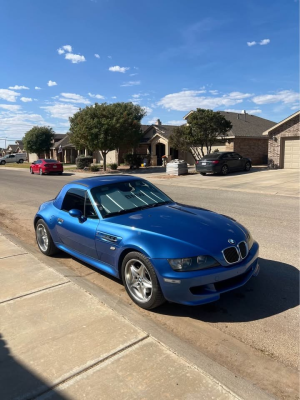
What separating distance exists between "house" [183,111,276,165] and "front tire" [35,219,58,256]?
2252 centimetres

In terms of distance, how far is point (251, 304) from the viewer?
3621 millimetres

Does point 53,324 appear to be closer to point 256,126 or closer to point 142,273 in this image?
point 142,273

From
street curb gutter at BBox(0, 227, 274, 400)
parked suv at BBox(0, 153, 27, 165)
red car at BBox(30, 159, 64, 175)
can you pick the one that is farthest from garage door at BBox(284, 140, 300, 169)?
parked suv at BBox(0, 153, 27, 165)

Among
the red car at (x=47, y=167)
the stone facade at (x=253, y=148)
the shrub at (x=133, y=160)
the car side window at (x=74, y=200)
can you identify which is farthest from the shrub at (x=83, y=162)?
the car side window at (x=74, y=200)

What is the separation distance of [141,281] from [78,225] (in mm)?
1382

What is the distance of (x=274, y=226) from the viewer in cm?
710

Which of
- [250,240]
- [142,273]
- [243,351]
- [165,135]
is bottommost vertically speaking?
[243,351]

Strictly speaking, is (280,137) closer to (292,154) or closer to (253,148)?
(292,154)

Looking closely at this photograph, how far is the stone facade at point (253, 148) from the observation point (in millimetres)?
28266

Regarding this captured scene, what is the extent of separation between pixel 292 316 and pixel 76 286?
8.36 feet

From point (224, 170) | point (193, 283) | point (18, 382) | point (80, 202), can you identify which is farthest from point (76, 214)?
point (224, 170)

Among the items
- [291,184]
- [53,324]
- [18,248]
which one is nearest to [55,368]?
[53,324]

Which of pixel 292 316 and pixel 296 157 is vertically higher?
pixel 296 157

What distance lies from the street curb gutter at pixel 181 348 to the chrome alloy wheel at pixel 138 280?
17 centimetres
